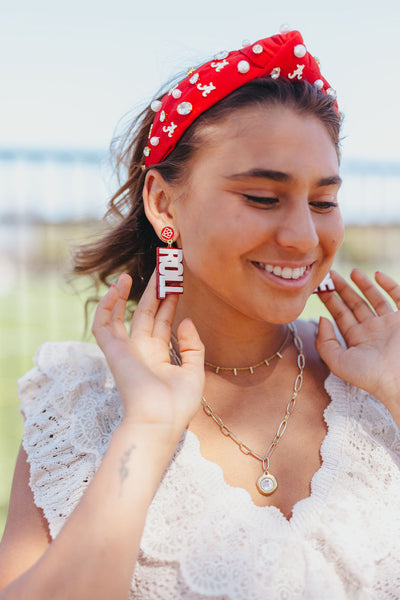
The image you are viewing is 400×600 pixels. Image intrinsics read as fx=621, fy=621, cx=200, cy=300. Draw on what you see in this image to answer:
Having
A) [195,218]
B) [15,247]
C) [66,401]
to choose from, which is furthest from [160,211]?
[15,247]

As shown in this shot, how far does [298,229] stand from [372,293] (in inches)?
24.4

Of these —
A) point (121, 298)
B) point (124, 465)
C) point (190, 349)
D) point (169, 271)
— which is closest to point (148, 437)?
point (124, 465)

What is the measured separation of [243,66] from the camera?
6.37ft

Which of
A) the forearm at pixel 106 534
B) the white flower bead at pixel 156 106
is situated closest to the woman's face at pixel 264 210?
the white flower bead at pixel 156 106

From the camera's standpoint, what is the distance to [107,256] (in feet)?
8.35

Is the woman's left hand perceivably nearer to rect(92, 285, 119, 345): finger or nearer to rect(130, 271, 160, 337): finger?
rect(130, 271, 160, 337): finger

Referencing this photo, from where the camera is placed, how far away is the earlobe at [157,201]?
2125 millimetres

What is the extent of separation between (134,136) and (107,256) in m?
0.49

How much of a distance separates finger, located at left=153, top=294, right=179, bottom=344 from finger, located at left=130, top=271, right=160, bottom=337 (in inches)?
0.6

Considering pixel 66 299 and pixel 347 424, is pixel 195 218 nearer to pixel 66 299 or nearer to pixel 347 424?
pixel 347 424

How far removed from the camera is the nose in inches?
70.4

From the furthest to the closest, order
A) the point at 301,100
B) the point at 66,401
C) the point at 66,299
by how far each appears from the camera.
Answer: the point at 66,299 < the point at 66,401 < the point at 301,100

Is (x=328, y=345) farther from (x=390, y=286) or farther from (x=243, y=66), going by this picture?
(x=243, y=66)

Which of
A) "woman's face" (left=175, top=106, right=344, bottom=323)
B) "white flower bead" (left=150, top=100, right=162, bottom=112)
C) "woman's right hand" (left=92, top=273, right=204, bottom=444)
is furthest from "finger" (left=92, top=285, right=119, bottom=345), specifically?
"white flower bead" (left=150, top=100, right=162, bottom=112)
